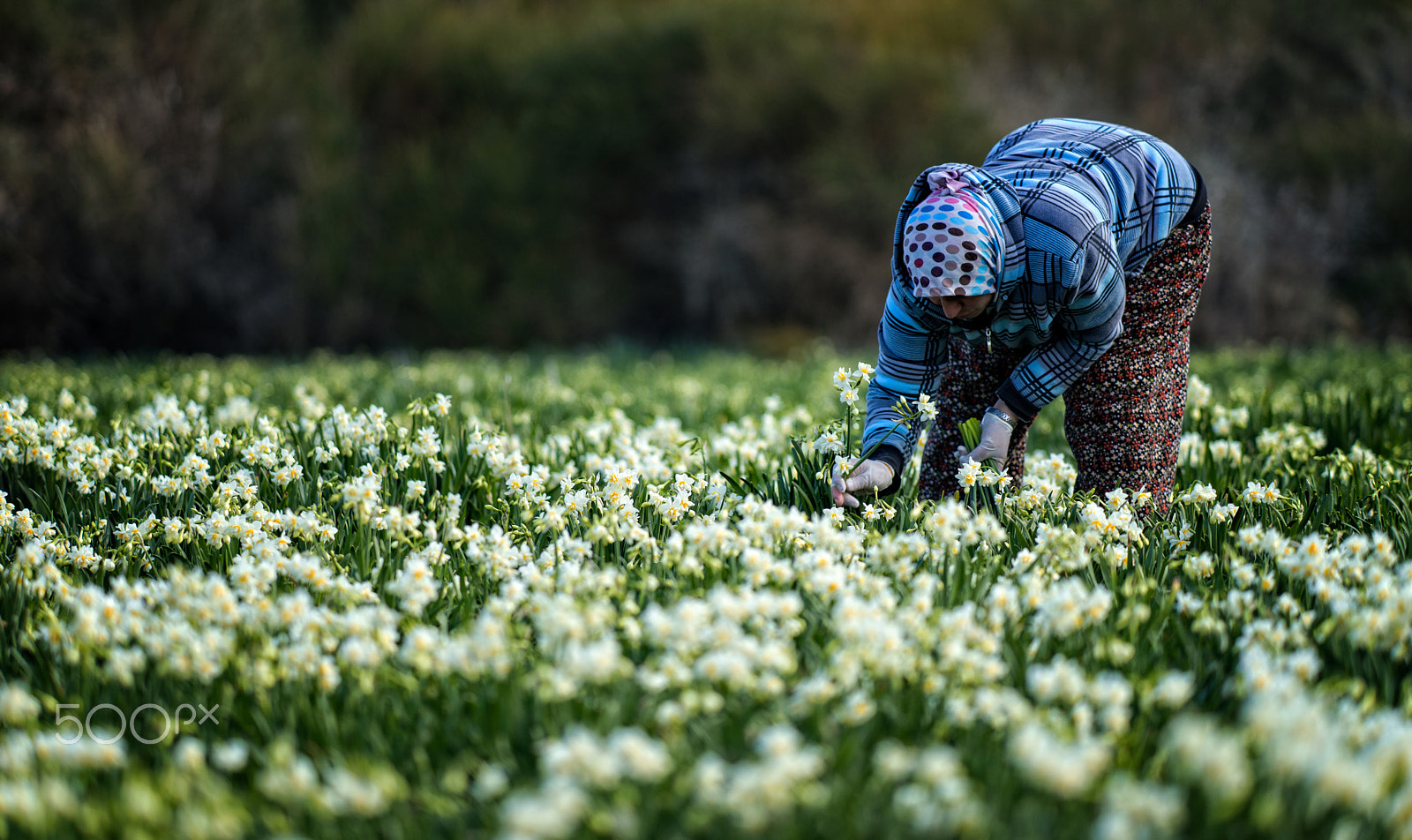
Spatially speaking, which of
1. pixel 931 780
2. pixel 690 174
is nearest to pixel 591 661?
pixel 931 780

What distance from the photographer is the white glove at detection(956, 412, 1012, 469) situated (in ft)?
9.21

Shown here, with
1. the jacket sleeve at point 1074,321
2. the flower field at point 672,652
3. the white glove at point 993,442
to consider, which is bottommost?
the flower field at point 672,652

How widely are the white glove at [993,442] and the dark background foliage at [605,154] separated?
1168 cm

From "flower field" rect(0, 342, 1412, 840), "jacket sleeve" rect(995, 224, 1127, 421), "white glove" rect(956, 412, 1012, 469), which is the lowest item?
"flower field" rect(0, 342, 1412, 840)

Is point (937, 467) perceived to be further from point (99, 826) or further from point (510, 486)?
point (99, 826)

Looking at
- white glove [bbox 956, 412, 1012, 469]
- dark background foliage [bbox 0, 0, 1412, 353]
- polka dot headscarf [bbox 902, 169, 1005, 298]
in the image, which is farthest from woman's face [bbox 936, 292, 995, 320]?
dark background foliage [bbox 0, 0, 1412, 353]

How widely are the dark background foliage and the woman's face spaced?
1181 cm

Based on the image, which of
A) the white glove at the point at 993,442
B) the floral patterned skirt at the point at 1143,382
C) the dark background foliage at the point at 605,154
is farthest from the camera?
the dark background foliage at the point at 605,154

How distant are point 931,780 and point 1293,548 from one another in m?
1.67

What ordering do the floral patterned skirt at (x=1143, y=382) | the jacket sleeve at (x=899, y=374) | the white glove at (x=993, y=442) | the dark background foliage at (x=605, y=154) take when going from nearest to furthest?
the white glove at (x=993, y=442) → the jacket sleeve at (x=899, y=374) → the floral patterned skirt at (x=1143, y=382) → the dark background foliage at (x=605, y=154)

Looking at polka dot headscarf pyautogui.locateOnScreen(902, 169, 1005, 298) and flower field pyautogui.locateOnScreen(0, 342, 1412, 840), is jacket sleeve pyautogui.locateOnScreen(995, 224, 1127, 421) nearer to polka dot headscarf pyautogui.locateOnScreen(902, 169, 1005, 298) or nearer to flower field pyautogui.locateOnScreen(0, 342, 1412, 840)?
polka dot headscarf pyautogui.locateOnScreen(902, 169, 1005, 298)

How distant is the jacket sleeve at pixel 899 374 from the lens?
2.97 metres

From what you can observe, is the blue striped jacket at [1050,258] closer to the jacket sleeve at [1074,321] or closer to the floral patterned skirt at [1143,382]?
the jacket sleeve at [1074,321]

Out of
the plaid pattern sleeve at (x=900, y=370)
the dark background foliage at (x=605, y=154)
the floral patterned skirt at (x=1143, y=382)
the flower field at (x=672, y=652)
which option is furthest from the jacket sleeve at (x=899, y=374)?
the dark background foliage at (x=605, y=154)
